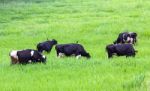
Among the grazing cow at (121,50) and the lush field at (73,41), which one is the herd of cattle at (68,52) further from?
the lush field at (73,41)

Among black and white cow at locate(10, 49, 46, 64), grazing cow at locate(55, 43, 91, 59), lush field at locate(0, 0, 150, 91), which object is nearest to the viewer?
lush field at locate(0, 0, 150, 91)


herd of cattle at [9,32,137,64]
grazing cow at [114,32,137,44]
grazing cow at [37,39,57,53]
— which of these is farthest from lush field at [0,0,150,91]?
grazing cow at [114,32,137,44]

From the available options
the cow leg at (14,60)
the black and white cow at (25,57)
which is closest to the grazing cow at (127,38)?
the black and white cow at (25,57)

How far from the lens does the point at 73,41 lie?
27469mm

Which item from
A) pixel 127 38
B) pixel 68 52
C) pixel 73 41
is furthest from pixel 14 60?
pixel 73 41

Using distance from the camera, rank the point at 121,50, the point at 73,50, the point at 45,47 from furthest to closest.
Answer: the point at 45,47 < the point at 73,50 < the point at 121,50

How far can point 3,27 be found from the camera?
36469 millimetres

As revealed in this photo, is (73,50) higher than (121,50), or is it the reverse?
(121,50)

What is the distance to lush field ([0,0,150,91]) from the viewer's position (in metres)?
12.8

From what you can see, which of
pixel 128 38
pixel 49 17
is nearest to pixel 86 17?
pixel 49 17

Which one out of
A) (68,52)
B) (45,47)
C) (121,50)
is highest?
(121,50)

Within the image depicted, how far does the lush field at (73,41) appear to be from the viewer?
1277 cm

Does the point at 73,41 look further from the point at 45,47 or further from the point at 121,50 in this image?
the point at 121,50

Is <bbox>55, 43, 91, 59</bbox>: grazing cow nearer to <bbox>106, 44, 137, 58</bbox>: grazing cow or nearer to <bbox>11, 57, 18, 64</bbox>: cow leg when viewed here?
<bbox>106, 44, 137, 58</bbox>: grazing cow
